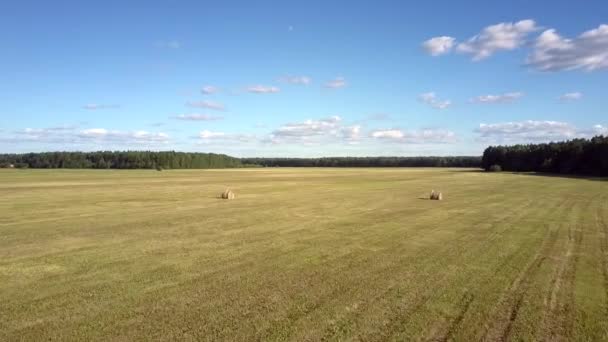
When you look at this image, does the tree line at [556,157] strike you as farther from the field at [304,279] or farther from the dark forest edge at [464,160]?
the field at [304,279]

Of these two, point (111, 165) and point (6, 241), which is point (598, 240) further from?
point (111, 165)

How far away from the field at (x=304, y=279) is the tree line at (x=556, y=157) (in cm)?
8457

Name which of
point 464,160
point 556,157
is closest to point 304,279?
point 556,157

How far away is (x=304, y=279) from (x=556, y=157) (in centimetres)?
11406

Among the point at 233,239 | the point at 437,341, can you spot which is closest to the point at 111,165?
the point at 233,239

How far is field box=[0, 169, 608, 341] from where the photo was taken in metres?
7.39

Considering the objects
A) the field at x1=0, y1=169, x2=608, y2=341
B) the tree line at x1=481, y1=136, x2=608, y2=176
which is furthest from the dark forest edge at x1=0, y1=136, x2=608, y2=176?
the field at x1=0, y1=169, x2=608, y2=341

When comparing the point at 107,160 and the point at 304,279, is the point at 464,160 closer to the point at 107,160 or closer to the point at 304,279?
the point at 107,160

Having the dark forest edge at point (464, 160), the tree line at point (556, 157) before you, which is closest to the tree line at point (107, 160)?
the dark forest edge at point (464, 160)

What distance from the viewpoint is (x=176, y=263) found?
12070 millimetres

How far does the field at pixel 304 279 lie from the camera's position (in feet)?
24.2

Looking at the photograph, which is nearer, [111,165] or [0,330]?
[0,330]

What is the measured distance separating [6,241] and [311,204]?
16.7m

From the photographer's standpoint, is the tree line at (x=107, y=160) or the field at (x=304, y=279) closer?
the field at (x=304, y=279)
